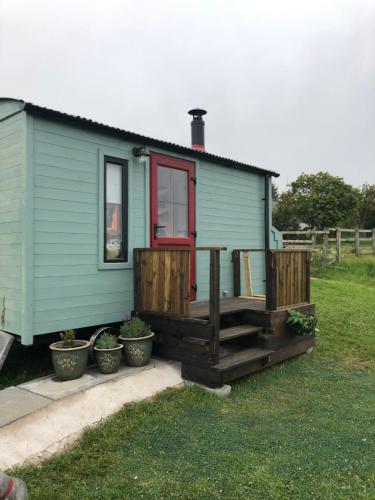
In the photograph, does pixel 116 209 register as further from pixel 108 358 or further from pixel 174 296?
pixel 108 358

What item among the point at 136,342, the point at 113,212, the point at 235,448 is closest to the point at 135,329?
the point at 136,342

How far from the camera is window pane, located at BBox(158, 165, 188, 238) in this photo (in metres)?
5.70

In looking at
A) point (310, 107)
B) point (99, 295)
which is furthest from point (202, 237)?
point (310, 107)

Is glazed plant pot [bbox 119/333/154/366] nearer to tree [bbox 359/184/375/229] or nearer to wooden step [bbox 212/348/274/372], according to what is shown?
wooden step [bbox 212/348/274/372]

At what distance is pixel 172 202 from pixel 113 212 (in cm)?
102

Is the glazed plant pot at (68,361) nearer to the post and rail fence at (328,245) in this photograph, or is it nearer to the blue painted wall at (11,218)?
the blue painted wall at (11,218)

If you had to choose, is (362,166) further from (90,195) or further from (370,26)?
(90,195)

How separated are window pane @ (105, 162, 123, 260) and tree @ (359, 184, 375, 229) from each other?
35433mm

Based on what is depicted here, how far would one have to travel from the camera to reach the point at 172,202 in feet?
19.2

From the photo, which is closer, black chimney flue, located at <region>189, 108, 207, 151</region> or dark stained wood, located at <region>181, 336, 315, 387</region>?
dark stained wood, located at <region>181, 336, 315, 387</region>

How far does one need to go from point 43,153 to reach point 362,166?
4389 centimetres

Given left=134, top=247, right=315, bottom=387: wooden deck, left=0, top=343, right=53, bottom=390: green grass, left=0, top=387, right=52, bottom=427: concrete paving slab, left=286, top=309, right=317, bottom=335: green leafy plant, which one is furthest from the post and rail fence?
left=0, top=387, right=52, bottom=427: concrete paving slab

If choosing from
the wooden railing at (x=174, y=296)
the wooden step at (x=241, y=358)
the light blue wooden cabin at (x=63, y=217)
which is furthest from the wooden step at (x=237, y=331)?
the light blue wooden cabin at (x=63, y=217)

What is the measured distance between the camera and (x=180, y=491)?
2635 mm
